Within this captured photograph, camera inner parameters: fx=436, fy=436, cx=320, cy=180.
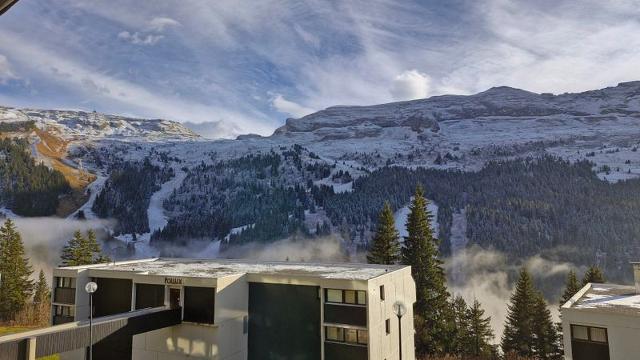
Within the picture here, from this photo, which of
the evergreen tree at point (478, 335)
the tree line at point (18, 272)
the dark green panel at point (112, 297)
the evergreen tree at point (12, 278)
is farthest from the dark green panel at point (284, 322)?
the evergreen tree at point (12, 278)

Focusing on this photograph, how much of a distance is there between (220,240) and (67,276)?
15887 cm

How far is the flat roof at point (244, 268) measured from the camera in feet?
116

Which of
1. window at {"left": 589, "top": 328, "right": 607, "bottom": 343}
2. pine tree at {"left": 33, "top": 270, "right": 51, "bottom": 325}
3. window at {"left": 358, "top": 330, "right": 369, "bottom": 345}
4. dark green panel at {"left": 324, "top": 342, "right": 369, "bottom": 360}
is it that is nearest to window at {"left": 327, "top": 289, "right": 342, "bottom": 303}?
window at {"left": 358, "top": 330, "right": 369, "bottom": 345}

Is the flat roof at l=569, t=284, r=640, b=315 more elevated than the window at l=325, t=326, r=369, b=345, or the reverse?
the flat roof at l=569, t=284, r=640, b=315

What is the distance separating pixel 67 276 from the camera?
126 feet

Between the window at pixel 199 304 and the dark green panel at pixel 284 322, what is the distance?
3503 mm

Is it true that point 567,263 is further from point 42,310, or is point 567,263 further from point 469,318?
point 42,310

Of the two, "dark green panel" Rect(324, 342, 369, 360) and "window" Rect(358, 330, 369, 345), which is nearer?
"window" Rect(358, 330, 369, 345)

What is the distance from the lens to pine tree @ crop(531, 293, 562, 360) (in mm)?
Result: 59781

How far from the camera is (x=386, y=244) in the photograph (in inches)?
2290

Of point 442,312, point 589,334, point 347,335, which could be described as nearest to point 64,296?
point 347,335

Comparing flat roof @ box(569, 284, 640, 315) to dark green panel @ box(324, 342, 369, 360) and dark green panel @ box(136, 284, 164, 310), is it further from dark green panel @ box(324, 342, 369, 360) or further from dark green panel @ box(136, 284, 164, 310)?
dark green panel @ box(136, 284, 164, 310)

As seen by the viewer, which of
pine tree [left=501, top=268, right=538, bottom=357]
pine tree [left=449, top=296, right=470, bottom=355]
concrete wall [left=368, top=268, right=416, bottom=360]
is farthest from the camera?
pine tree [left=501, top=268, right=538, bottom=357]

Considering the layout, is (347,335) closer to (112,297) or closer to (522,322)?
(112,297)
